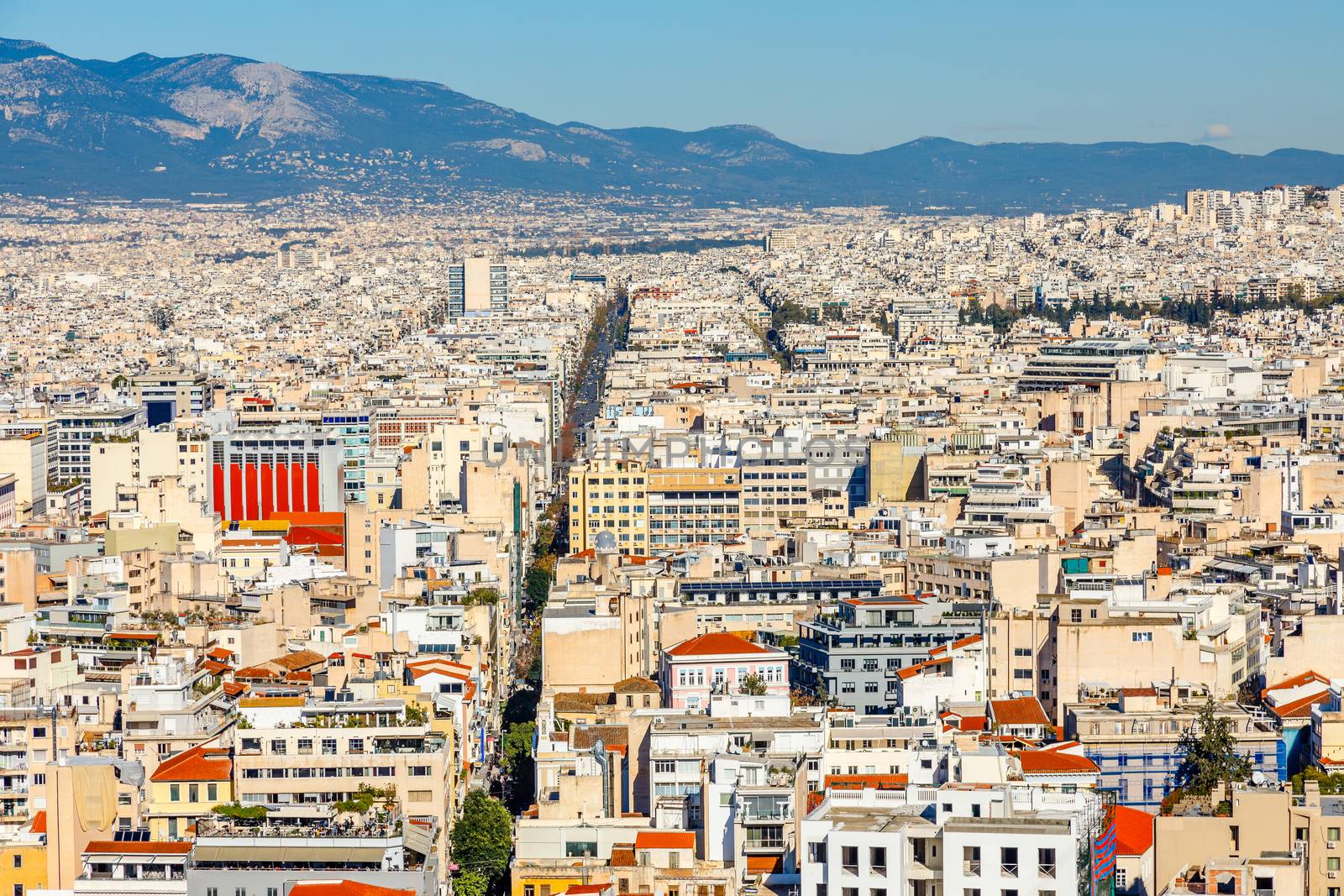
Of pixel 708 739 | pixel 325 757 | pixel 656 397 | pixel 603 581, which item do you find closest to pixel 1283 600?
pixel 603 581

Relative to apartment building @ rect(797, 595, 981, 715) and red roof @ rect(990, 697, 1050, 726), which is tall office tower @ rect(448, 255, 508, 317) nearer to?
apartment building @ rect(797, 595, 981, 715)

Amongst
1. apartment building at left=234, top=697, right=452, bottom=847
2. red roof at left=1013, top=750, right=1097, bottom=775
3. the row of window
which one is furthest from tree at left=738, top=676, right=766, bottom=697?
the row of window

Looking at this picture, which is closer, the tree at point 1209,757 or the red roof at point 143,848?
the red roof at point 143,848

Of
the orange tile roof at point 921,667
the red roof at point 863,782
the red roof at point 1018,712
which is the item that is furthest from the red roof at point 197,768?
the orange tile roof at point 921,667

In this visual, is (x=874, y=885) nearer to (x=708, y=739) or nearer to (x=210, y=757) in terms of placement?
(x=708, y=739)

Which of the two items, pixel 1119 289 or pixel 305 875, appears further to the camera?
pixel 1119 289

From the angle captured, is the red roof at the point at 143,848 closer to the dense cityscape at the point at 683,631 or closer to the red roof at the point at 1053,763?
the dense cityscape at the point at 683,631
